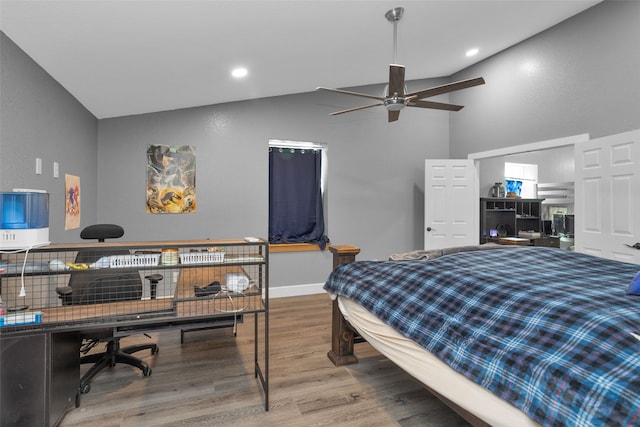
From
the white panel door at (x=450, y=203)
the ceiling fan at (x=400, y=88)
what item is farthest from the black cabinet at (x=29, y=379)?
the white panel door at (x=450, y=203)

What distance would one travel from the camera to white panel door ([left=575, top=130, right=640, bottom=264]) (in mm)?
2957

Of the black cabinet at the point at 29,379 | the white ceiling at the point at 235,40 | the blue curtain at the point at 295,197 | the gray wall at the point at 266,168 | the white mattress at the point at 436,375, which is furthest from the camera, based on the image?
the blue curtain at the point at 295,197

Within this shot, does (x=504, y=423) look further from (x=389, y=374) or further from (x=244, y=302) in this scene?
(x=244, y=302)

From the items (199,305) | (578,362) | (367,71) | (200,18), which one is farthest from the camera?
(367,71)

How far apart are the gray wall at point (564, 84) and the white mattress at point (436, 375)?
10.8 feet

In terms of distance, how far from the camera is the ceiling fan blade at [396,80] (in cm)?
238

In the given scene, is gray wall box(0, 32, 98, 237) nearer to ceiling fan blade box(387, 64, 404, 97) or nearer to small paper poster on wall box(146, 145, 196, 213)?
small paper poster on wall box(146, 145, 196, 213)

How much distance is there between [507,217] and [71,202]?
20.2ft

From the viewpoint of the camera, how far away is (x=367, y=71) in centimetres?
403

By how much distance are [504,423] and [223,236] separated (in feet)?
11.9

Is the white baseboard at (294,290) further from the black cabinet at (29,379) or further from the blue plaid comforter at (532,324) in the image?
the black cabinet at (29,379)

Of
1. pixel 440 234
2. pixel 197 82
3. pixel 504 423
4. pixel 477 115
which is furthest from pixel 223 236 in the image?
pixel 477 115

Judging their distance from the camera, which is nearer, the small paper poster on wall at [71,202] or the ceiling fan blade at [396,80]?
the ceiling fan blade at [396,80]

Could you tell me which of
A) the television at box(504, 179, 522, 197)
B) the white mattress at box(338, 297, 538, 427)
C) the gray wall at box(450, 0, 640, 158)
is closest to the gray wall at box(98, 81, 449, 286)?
the gray wall at box(450, 0, 640, 158)
